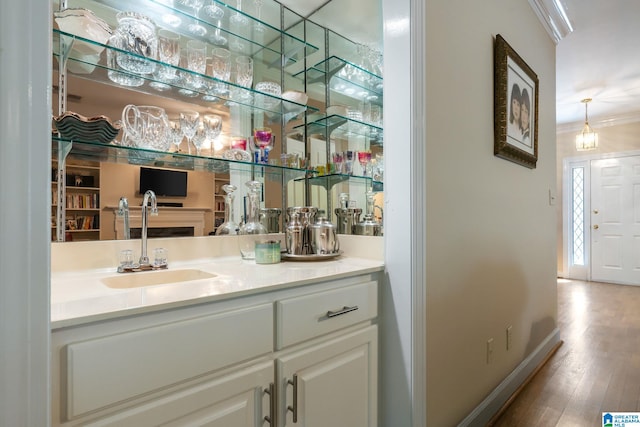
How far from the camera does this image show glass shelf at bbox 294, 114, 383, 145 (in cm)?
201

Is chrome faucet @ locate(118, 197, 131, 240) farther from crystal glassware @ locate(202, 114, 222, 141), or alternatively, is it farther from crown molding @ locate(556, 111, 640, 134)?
crown molding @ locate(556, 111, 640, 134)

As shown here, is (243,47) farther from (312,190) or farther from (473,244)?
(473,244)

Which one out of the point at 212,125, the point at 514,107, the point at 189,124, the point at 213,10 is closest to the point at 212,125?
the point at 212,125

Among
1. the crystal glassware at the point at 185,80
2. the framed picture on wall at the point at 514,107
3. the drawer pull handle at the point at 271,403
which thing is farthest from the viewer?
the framed picture on wall at the point at 514,107

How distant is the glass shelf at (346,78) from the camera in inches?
80.6

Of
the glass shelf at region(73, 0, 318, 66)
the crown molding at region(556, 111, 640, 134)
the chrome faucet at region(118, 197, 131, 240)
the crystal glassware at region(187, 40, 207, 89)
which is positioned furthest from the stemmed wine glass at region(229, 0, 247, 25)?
the crown molding at region(556, 111, 640, 134)

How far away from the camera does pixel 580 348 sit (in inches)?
106

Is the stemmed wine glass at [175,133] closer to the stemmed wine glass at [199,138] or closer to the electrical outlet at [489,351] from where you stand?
the stemmed wine glass at [199,138]

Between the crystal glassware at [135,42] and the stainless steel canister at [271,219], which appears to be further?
the stainless steel canister at [271,219]

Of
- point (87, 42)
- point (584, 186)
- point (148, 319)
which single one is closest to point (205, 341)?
point (148, 319)

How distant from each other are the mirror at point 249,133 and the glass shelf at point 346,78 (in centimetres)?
3

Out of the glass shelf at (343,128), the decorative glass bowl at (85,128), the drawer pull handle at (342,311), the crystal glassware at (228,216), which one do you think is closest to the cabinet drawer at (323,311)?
the drawer pull handle at (342,311)

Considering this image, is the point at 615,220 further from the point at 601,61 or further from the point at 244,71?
the point at 244,71

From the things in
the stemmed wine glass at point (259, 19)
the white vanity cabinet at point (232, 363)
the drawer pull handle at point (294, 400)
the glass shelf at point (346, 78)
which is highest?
the stemmed wine glass at point (259, 19)
